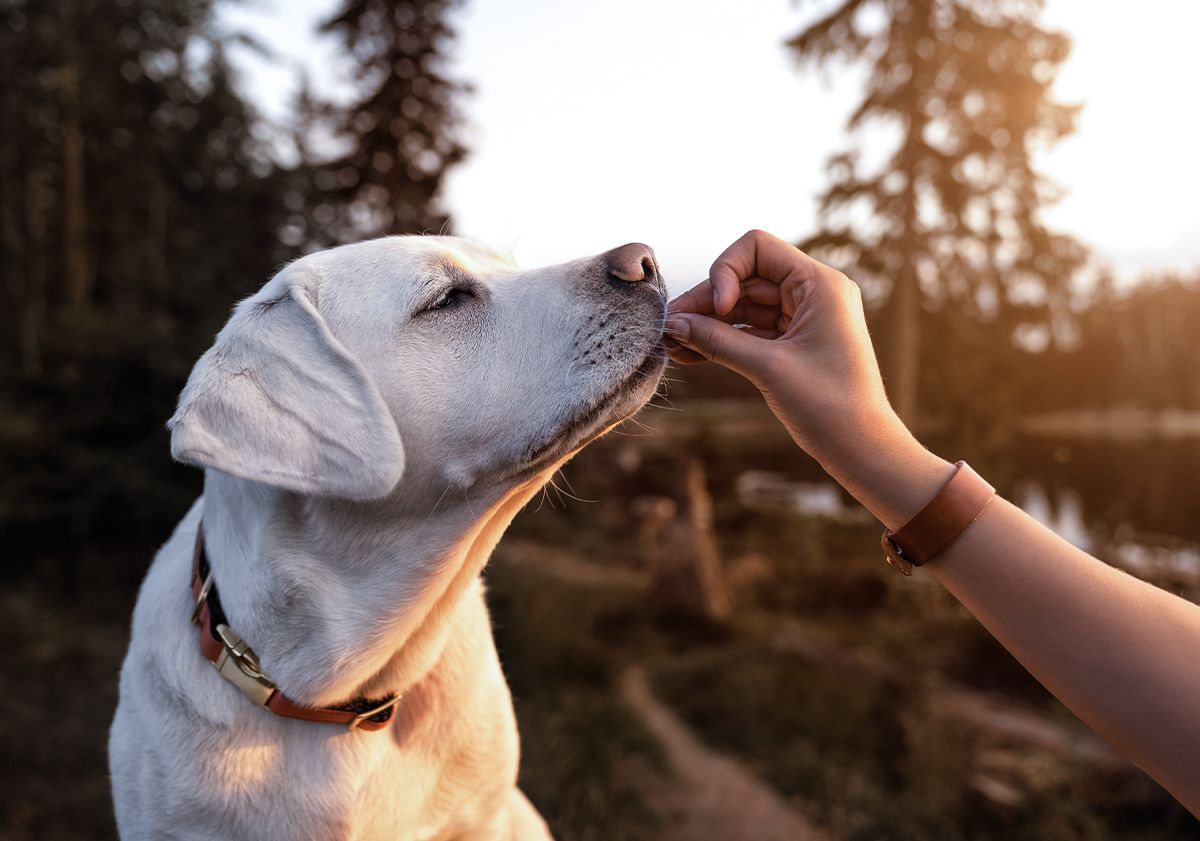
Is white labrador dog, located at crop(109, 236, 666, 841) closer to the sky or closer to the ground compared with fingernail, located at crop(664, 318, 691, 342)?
closer to the ground

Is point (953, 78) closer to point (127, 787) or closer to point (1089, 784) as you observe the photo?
point (1089, 784)

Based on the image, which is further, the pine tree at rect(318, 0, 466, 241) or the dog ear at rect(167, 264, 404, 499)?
the pine tree at rect(318, 0, 466, 241)

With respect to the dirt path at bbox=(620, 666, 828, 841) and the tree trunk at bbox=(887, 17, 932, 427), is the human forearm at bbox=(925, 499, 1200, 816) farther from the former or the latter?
the tree trunk at bbox=(887, 17, 932, 427)

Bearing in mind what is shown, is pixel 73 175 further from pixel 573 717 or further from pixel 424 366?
pixel 424 366

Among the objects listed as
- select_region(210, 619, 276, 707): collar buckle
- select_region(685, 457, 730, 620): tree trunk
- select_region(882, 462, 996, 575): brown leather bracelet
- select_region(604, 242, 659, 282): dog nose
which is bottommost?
select_region(685, 457, 730, 620): tree trunk

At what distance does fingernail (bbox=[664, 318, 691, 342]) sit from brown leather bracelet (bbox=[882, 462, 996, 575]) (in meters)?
0.68

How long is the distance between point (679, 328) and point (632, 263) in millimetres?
218

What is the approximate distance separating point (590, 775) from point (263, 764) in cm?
412

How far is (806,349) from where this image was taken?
1.64 m

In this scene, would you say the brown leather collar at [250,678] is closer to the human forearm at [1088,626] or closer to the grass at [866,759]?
the human forearm at [1088,626]

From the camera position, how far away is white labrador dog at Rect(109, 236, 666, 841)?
1.95 meters

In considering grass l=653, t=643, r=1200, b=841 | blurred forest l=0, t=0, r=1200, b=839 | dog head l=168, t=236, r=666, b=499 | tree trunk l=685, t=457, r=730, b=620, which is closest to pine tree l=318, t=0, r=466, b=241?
blurred forest l=0, t=0, r=1200, b=839

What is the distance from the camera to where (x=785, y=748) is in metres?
7.07

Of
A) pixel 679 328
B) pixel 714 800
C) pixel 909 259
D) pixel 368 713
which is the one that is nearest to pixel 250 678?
pixel 368 713
